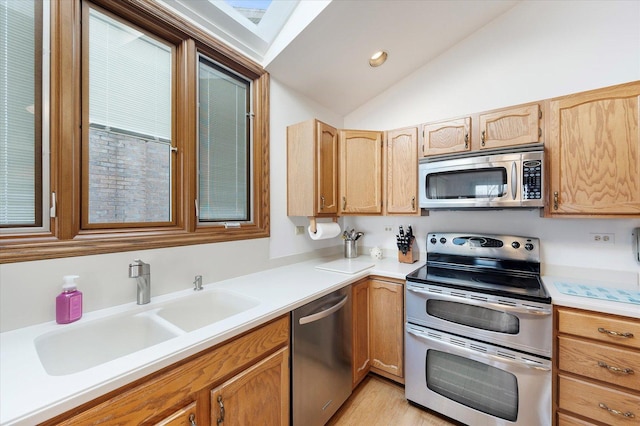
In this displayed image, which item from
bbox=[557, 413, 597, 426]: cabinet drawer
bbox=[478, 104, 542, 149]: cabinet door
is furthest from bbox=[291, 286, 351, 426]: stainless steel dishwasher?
bbox=[478, 104, 542, 149]: cabinet door

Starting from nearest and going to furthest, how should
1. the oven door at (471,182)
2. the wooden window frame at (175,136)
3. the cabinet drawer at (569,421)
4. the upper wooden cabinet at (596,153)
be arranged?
the wooden window frame at (175,136), the cabinet drawer at (569,421), the upper wooden cabinet at (596,153), the oven door at (471,182)

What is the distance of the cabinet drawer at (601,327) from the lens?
4.20 ft

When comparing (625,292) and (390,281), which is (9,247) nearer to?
(390,281)

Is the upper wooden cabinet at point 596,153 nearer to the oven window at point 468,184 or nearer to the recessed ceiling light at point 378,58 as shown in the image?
the oven window at point 468,184

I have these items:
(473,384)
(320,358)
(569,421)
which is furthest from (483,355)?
(320,358)

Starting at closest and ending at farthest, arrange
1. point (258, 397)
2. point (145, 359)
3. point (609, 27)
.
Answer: point (145, 359) < point (258, 397) < point (609, 27)

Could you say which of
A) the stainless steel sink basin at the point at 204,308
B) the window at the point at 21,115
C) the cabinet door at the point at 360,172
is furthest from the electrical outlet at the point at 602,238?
the window at the point at 21,115

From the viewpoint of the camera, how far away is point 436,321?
1772 mm

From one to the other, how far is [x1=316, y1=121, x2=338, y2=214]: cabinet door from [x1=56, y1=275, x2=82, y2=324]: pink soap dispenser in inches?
57.8

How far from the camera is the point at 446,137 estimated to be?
2043 millimetres

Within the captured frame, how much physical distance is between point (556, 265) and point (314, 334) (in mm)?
1804

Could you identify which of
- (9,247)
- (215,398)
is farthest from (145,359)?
(9,247)

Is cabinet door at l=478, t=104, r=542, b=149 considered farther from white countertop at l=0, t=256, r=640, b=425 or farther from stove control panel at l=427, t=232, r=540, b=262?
white countertop at l=0, t=256, r=640, b=425

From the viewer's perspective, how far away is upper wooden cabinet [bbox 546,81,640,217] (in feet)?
4.90
